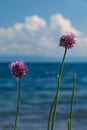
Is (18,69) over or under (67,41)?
under

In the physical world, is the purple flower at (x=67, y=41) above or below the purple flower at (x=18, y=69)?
above

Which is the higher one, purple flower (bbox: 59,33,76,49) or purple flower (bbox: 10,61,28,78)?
purple flower (bbox: 59,33,76,49)

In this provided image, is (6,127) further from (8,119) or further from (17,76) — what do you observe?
(17,76)

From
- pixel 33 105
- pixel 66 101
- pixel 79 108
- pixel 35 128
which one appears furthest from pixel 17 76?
pixel 66 101
